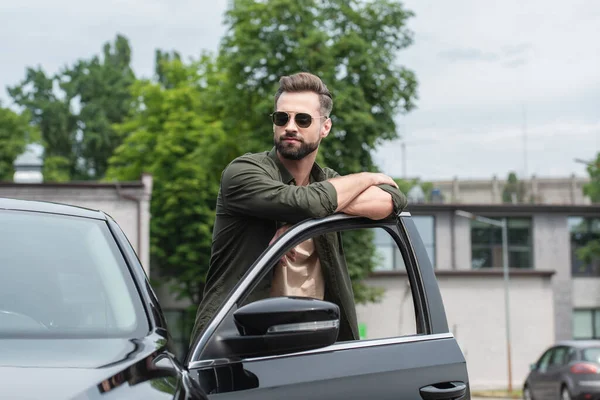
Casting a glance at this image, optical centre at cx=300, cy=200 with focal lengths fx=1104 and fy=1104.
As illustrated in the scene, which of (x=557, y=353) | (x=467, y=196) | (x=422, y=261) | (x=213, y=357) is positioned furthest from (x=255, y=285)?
(x=467, y=196)

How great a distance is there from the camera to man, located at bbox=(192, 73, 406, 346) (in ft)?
12.0

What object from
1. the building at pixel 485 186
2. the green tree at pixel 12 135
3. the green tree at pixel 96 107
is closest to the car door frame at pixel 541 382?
the green tree at pixel 12 135

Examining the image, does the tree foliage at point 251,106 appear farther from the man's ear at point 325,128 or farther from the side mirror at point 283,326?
the side mirror at point 283,326

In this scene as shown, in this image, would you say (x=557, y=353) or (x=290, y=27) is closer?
(x=557, y=353)

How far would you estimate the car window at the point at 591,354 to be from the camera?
19719 millimetres

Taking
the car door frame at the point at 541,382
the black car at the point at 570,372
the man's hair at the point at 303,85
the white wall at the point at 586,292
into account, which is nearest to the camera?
the man's hair at the point at 303,85

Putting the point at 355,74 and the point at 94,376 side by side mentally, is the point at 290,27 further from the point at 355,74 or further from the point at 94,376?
the point at 94,376

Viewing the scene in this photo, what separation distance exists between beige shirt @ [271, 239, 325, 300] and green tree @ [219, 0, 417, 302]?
93.4 ft

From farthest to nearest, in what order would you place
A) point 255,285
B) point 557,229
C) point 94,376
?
point 557,229, point 255,285, point 94,376

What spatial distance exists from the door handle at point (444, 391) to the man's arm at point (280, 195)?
2.18 feet

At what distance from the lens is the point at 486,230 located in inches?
Answer: 2060

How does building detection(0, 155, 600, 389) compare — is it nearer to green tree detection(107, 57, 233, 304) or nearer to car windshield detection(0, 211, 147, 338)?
green tree detection(107, 57, 233, 304)

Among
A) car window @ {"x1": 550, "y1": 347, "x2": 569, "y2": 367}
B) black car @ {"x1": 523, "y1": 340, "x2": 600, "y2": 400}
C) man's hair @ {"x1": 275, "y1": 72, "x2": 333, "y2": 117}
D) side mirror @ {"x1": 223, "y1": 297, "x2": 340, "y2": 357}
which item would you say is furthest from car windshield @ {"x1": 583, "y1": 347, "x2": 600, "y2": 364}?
side mirror @ {"x1": 223, "y1": 297, "x2": 340, "y2": 357}

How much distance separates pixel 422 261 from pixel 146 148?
40.0 m
